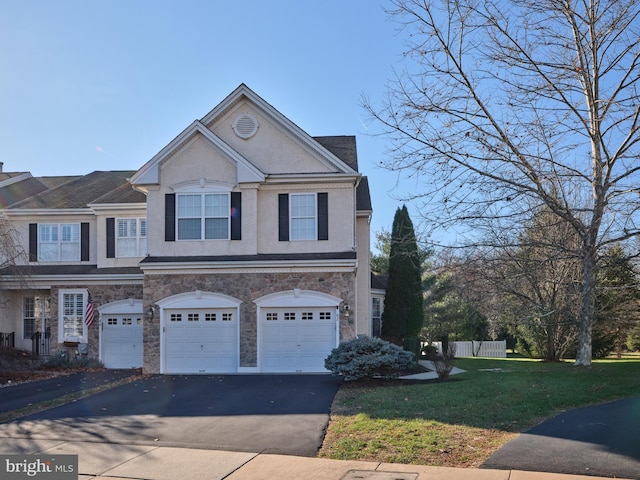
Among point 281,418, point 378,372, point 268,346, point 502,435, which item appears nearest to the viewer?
point 502,435

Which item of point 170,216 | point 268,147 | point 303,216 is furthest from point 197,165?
point 303,216

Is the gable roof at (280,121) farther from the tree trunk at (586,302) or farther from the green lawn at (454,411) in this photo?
the tree trunk at (586,302)

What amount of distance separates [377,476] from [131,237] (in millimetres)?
18741

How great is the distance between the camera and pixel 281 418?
40.5 ft

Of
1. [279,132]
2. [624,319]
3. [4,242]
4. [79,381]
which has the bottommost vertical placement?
[79,381]

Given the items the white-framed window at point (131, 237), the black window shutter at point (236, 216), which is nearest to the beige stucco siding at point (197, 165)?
the black window shutter at point (236, 216)

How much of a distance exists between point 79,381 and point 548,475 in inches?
625

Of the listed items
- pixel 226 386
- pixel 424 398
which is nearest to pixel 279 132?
pixel 226 386

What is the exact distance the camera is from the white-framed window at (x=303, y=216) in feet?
70.7

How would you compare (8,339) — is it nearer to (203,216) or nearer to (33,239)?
(33,239)

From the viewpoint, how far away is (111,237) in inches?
987

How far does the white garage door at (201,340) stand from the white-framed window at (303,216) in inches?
135

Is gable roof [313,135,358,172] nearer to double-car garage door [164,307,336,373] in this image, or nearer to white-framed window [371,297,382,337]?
double-car garage door [164,307,336,373]

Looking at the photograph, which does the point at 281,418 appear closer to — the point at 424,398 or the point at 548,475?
the point at 424,398
